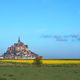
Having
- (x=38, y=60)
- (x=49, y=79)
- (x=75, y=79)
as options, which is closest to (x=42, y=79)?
(x=49, y=79)

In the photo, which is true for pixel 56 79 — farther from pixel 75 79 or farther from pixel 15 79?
pixel 15 79

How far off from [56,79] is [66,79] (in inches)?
37.3

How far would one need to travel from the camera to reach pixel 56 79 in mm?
31281

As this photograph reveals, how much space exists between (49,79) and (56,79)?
674 mm

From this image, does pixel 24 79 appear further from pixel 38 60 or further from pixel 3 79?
pixel 38 60

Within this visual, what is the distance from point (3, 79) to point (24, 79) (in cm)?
196

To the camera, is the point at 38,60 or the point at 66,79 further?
the point at 38,60

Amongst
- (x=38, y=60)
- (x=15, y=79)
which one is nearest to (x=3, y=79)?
(x=15, y=79)

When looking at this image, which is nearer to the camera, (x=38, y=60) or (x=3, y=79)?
(x=3, y=79)

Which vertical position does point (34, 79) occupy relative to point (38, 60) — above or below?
below

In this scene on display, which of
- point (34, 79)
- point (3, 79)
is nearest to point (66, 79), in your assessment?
point (34, 79)

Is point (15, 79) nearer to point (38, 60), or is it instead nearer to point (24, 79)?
point (24, 79)

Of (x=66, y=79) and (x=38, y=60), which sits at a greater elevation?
(x=38, y=60)

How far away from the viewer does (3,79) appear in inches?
1226
